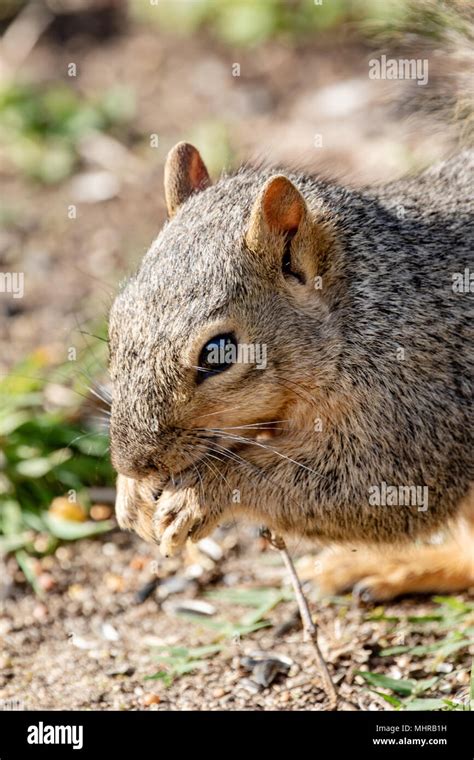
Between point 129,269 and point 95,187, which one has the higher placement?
point 95,187

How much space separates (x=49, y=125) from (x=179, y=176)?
3415mm

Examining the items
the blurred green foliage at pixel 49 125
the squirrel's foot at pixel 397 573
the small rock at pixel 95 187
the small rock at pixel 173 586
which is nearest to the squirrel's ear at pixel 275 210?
the squirrel's foot at pixel 397 573

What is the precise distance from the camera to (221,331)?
3.19 m

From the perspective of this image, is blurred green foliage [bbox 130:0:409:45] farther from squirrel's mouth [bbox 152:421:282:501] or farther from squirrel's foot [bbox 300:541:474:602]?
squirrel's mouth [bbox 152:421:282:501]

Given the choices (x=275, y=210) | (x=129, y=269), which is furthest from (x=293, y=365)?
(x=129, y=269)

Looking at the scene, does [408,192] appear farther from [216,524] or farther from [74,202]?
[74,202]

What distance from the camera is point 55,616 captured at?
169 inches

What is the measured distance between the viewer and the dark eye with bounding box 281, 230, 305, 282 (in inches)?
133

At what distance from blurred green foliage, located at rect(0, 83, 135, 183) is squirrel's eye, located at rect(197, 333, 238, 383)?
3.81 metres

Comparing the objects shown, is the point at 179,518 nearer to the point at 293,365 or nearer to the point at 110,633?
the point at 293,365

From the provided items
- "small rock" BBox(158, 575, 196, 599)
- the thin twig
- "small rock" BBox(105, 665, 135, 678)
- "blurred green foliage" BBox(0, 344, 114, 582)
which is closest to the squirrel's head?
the thin twig

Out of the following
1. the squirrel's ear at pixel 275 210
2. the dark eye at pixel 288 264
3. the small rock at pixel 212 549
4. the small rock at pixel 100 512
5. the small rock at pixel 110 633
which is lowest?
the small rock at pixel 110 633

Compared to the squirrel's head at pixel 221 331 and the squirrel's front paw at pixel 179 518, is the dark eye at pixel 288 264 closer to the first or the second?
the squirrel's head at pixel 221 331

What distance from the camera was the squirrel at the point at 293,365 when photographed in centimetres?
318
